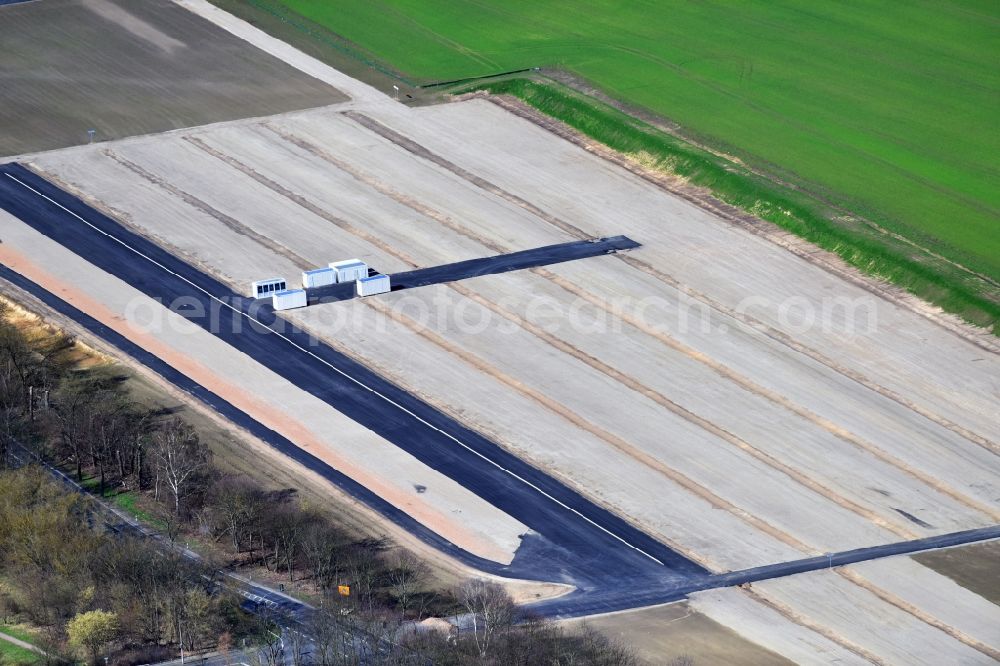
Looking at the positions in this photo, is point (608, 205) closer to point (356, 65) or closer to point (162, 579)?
point (356, 65)

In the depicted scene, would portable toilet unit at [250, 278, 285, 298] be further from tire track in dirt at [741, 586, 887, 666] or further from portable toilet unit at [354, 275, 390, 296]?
tire track in dirt at [741, 586, 887, 666]

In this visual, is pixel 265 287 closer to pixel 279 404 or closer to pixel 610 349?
pixel 279 404

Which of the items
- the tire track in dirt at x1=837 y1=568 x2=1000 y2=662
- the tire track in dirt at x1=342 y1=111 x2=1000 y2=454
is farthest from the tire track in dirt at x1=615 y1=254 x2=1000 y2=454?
the tire track in dirt at x1=837 y1=568 x2=1000 y2=662

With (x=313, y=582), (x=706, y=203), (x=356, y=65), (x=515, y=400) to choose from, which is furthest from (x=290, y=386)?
(x=356, y=65)

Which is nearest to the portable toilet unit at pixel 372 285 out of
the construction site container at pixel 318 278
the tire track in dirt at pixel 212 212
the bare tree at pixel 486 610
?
the construction site container at pixel 318 278

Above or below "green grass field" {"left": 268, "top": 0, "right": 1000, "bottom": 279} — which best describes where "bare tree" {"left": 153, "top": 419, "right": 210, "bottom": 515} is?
below

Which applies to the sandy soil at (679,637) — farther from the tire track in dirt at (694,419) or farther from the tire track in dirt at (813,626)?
the tire track in dirt at (694,419)
